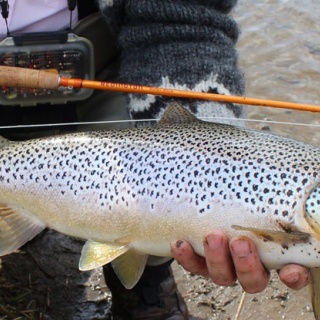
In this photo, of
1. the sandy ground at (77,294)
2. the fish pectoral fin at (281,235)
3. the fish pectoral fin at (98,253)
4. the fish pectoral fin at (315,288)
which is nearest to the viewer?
the fish pectoral fin at (281,235)

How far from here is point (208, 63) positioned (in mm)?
2158

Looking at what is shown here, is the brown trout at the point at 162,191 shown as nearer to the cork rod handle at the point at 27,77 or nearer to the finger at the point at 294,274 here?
the finger at the point at 294,274

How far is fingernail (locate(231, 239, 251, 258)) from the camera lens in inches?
63.6

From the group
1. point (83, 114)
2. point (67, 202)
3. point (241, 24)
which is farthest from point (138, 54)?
point (241, 24)

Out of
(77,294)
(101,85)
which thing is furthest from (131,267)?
(77,294)

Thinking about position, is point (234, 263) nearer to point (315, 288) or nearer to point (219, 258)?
point (219, 258)

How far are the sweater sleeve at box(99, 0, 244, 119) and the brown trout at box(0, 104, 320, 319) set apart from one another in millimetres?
264

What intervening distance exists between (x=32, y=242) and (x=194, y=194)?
1.18 metres

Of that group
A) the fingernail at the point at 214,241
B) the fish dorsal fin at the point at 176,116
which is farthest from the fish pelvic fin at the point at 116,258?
the fish dorsal fin at the point at 176,116

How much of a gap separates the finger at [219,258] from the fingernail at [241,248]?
0.03 meters

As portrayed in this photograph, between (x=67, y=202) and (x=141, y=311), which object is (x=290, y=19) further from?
(x=67, y=202)

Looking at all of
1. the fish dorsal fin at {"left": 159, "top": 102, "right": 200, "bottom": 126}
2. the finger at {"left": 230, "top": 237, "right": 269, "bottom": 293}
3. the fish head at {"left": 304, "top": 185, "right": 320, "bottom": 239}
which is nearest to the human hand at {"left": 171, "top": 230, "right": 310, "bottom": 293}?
the finger at {"left": 230, "top": 237, "right": 269, "bottom": 293}

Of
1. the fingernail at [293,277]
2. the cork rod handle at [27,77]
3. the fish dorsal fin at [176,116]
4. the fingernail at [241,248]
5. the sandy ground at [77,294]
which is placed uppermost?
the cork rod handle at [27,77]

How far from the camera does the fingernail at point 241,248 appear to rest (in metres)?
1.61
